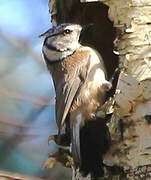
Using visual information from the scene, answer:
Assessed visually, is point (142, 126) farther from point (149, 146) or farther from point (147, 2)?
point (147, 2)

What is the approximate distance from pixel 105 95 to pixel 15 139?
0.62m

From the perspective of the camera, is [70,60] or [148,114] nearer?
[148,114]

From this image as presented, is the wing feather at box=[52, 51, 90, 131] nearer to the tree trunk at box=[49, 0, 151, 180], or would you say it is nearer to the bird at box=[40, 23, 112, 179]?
the bird at box=[40, 23, 112, 179]

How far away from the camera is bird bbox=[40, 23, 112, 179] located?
233cm

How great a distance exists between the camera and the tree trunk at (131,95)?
2.05 meters

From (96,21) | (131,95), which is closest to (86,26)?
(96,21)

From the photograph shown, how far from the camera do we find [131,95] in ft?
6.87

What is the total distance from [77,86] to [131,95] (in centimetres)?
44

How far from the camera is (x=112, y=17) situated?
230 cm

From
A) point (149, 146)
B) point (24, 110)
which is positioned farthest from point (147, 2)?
point (24, 110)

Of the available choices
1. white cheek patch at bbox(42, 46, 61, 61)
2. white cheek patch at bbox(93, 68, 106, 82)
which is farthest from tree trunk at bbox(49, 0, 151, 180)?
white cheek patch at bbox(42, 46, 61, 61)

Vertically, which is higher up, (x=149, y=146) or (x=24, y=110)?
(x=149, y=146)

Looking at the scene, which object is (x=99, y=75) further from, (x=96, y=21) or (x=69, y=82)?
(x=96, y=21)

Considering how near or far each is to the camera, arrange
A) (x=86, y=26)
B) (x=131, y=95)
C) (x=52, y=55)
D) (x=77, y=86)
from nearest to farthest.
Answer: (x=131, y=95) → (x=77, y=86) → (x=86, y=26) → (x=52, y=55)
